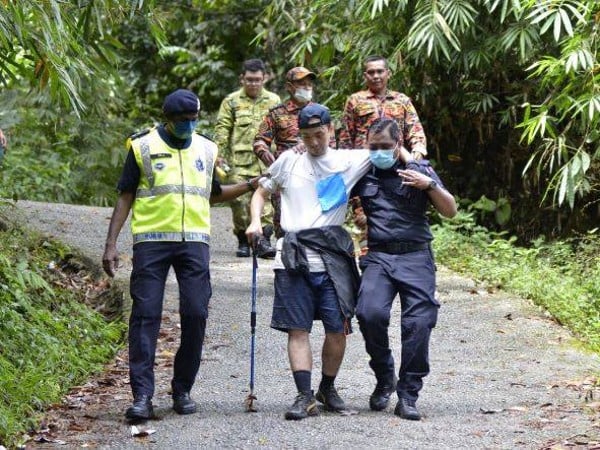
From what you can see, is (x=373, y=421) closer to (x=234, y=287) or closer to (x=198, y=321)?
(x=198, y=321)

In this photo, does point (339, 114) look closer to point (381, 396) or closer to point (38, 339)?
point (38, 339)

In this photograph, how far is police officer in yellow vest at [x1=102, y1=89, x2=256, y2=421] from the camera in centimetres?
654

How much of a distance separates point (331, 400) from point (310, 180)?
128 centimetres

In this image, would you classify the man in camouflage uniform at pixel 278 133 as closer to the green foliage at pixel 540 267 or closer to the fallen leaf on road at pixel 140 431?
the green foliage at pixel 540 267

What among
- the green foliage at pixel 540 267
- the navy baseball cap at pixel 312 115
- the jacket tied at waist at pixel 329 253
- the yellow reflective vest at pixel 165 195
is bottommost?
the green foliage at pixel 540 267

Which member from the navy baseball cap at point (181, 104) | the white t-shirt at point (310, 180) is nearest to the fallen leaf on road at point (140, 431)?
the white t-shirt at point (310, 180)

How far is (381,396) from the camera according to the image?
668 cm

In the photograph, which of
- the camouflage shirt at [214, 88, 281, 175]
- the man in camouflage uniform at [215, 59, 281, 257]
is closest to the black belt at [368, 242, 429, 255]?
the man in camouflage uniform at [215, 59, 281, 257]

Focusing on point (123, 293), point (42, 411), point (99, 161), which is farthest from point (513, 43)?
point (99, 161)

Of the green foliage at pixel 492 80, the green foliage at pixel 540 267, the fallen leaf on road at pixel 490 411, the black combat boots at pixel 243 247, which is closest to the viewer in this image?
the fallen leaf on road at pixel 490 411

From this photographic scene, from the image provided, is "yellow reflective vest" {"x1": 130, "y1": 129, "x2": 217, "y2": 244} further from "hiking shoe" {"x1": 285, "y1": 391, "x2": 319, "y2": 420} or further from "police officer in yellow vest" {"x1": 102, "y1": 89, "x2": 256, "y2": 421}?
"hiking shoe" {"x1": 285, "y1": 391, "x2": 319, "y2": 420}

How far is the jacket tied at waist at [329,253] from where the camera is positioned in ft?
21.5

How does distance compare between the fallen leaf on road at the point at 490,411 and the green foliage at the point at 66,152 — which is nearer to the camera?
the fallen leaf on road at the point at 490,411

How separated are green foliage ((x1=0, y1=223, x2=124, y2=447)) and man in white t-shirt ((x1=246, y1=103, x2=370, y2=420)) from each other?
1.54m
